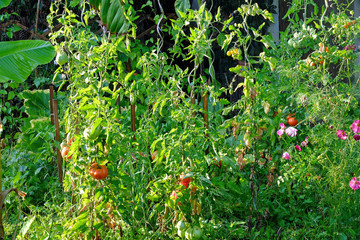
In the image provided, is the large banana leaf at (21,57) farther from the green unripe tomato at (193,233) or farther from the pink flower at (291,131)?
the pink flower at (291,131)

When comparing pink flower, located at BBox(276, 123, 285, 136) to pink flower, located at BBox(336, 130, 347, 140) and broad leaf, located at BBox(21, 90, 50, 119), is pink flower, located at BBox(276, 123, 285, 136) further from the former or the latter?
broad leaf, located at BBox(21, 90, 50, 119)

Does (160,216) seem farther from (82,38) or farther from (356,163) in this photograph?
(356,163)

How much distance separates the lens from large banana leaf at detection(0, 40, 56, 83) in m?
1.94

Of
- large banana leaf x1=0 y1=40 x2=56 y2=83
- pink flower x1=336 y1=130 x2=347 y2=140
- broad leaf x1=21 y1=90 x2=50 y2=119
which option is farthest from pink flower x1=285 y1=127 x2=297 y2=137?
broad leaf x1=21 y1=90 x2=50 y2=119

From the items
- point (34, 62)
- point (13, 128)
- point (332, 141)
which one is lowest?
point (13, 128)

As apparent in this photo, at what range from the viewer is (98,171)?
199 cm

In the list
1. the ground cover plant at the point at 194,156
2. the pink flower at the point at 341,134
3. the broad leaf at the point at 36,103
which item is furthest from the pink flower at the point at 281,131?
the broad leaf at the point at 36,103

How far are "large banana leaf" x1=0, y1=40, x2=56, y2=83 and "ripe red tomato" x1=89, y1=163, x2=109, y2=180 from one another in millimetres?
510

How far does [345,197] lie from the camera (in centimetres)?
249

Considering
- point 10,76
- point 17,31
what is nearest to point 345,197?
point 10,76

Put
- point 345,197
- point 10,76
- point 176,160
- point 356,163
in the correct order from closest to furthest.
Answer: point 10,76 < point 176,160 < point 345,197 < point 356,163

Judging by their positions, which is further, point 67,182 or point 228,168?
point 228,168

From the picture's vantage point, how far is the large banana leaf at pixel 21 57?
1943 millimetres

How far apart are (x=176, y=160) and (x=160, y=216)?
14.8 inches
